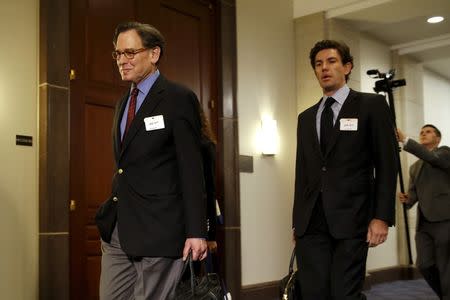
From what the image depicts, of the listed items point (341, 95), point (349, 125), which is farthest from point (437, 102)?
point (349, 125)

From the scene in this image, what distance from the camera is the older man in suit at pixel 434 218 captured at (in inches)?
187

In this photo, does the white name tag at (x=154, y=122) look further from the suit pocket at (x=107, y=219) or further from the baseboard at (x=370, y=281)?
the baseboard at (x=370, y=281)

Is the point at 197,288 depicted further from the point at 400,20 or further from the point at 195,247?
the point at 400,20

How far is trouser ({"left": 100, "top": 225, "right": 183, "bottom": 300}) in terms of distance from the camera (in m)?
1.96

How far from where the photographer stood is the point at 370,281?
253 inches

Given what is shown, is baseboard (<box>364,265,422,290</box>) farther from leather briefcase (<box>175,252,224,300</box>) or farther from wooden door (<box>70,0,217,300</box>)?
leather briefcase (<box>175,252,224,300</box>)

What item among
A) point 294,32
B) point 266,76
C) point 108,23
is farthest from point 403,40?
point 108,23

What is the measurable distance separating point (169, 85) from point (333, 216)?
93 centimetres

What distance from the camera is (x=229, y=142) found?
17.1 feet

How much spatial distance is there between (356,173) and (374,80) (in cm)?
491

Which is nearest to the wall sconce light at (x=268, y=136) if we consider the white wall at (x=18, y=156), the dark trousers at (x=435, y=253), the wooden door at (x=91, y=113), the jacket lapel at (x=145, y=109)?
the wooden door at (x=91, y=113)

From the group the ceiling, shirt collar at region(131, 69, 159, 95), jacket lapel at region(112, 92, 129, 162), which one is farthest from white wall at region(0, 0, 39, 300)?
the ceiling

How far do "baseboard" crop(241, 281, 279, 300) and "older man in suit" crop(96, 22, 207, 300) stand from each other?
324cm

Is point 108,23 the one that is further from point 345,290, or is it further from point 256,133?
point 345,290
